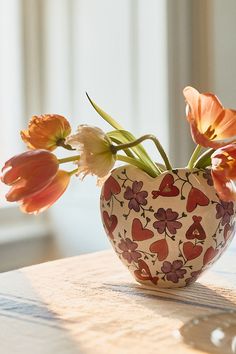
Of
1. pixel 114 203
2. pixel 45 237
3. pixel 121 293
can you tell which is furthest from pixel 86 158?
pixel 45 237

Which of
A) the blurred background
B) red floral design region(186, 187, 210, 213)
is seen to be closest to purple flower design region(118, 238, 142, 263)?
red floral design region(186, 187, 210, 213)

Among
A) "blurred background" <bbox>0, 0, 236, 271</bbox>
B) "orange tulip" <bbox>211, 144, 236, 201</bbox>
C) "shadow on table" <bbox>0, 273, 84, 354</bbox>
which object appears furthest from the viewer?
"blurred background" <bbox>0, 0, 236, 271</bbox>

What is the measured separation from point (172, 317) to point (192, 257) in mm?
142

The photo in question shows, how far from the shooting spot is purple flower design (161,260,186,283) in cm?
108

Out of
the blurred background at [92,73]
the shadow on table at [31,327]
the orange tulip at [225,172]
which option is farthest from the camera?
the blurred background at [92,73]

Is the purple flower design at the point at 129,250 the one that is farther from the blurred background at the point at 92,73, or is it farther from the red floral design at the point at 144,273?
the blurred background at the point at 92,73

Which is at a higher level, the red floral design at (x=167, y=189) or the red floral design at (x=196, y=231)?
the red floral design at (x=167, y=189)

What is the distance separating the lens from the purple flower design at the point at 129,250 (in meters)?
1.08

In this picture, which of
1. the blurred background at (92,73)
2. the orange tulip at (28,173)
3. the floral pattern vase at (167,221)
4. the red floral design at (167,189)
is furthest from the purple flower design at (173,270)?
the blurred background at (92,73)

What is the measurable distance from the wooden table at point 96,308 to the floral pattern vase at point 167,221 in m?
0.04

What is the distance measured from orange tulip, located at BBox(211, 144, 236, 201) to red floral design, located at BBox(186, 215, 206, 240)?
0.21ft

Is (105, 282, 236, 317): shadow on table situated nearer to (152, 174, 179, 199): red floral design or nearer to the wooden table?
the wooden table

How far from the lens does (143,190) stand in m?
1.06

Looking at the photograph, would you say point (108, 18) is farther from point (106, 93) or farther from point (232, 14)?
point (232, 14)
